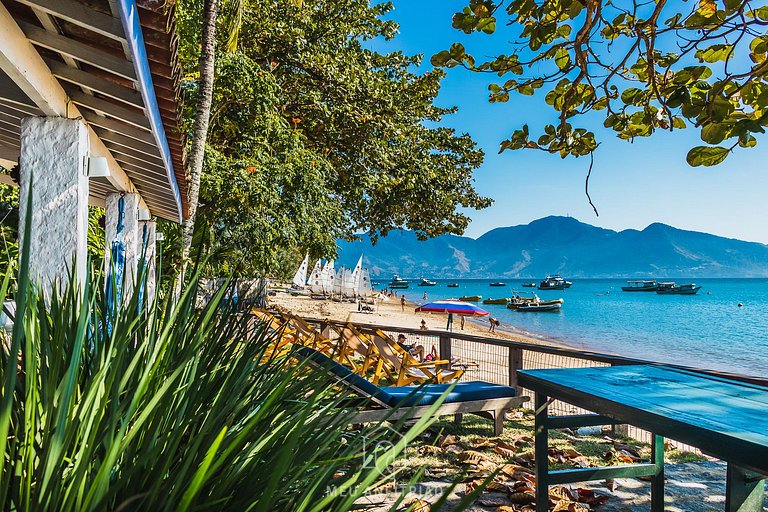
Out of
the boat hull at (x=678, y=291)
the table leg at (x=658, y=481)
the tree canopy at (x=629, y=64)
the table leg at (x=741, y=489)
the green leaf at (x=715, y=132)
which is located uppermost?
the tree canopy at (x=629, y=64)

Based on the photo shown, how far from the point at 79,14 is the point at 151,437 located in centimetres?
160

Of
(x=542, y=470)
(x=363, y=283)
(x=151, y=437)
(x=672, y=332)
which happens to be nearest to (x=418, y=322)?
(x=363, y=283)

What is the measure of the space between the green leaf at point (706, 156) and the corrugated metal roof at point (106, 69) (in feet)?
5.99

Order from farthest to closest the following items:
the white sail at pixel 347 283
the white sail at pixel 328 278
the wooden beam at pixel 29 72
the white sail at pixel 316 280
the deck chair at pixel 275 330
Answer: the white sail at pixel 316 280 < the white sail at pixel 328 278 < the white sail at pixel 347 283 < the wooden beam at pixel 29 72 < the deck chair at pixel 275 330

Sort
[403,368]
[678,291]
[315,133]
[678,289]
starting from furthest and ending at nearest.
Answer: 1. [678,289]
2. [678,291]
3. [315,133]
4. [403,368]

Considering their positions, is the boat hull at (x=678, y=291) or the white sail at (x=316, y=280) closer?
the white sail at (x=316, y=280)

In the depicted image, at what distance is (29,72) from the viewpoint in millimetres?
2166

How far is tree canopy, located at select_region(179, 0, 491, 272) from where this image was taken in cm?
866

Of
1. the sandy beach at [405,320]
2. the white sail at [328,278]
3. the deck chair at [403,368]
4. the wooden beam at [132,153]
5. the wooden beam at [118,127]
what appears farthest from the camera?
the white sail at [328,278]

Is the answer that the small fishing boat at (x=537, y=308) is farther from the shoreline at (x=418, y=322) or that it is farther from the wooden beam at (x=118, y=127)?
the wooden beam at (x=118, y=127)

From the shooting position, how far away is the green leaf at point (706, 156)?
139cm

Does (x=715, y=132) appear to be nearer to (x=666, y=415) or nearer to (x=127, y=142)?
(x=666, y=415)

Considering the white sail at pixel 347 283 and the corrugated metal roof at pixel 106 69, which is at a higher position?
the corrugated metal roof at pixel 106 69

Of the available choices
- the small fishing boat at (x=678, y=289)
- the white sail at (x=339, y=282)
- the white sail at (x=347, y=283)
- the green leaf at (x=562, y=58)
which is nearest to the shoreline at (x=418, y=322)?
the white sail at (x=347, y=283)
